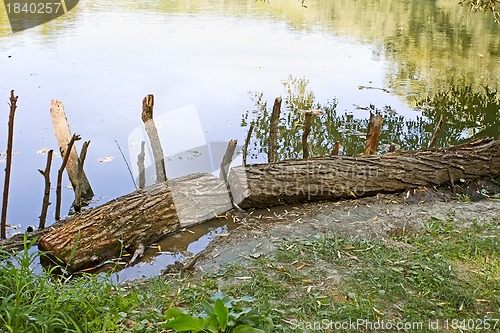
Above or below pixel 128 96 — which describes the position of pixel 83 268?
below

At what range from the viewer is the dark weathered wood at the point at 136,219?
14.4ft

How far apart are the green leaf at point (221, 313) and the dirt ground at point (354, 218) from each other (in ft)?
4.00

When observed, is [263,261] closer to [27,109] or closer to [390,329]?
[390,329]

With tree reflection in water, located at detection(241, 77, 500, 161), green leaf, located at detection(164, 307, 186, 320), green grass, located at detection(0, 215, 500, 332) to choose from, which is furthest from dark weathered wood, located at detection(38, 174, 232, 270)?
tree reflection in water, located at detection(241, 77, 500, 161)

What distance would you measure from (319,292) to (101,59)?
958 cm

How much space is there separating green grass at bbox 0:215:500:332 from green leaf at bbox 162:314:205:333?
0.12m

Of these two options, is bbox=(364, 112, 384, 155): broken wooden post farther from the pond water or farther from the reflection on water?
the reflection on water

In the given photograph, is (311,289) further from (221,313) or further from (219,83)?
(219,83)

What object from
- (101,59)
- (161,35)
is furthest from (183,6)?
(101,59)

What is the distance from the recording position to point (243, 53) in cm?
1304

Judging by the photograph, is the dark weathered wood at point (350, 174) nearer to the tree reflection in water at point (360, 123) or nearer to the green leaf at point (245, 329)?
the tree reflection in water at point (360, 123)

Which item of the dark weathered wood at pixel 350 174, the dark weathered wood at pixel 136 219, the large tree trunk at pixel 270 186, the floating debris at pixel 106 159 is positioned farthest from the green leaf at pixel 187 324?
the floating debris at pixel 106 159

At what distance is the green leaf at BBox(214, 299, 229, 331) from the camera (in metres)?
2.69

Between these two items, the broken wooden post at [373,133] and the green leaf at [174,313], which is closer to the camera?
the green leaf at [174,313]
